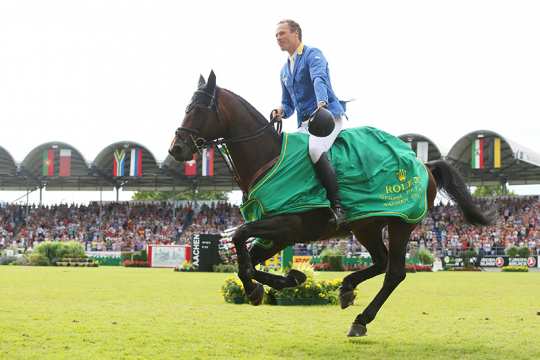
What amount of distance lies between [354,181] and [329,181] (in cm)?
54

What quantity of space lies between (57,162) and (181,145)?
188 feet

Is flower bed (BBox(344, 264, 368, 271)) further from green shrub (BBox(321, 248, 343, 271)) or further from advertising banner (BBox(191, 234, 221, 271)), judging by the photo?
advertising banner (BBox(191, 234, 221, 271))

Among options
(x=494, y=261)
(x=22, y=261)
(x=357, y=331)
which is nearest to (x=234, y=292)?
(x=357, y=331)

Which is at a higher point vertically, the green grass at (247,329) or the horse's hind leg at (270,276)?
the horse's hind leg at (270,276)

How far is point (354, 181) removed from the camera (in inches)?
330

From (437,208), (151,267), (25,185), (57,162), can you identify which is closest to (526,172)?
(437,208)

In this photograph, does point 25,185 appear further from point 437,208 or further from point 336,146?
point 336,146

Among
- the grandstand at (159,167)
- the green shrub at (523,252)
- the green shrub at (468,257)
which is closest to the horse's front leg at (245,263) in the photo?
the green shrub at (468,257)

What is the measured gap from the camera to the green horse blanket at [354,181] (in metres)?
7.74

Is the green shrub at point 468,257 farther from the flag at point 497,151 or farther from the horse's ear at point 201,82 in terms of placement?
the horse's ear at point 201,82

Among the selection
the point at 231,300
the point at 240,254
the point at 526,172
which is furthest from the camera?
the point at 526,172

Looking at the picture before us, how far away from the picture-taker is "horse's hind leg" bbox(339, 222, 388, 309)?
29.2ft

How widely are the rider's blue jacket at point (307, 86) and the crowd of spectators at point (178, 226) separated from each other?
36.5 meters

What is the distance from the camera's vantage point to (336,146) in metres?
8.43
